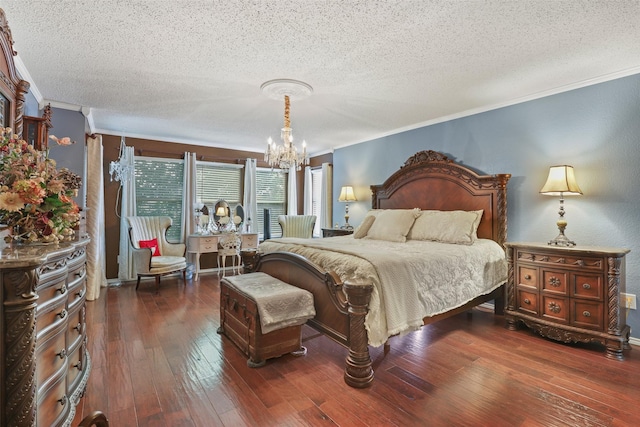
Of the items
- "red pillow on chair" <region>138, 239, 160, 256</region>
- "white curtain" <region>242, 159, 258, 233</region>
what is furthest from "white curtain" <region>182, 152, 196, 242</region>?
"white curtain" <region>242, 159, 258, 233</region>

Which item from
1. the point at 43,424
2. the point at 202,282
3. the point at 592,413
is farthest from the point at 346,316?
the point at 202,282

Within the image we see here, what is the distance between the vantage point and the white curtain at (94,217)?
13.4ft

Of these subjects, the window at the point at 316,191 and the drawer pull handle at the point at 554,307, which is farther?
the window at the point at 316,191

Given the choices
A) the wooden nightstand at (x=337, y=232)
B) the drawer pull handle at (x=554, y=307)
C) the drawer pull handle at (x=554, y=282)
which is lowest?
the drawer pull handle at (x=554, y=307)

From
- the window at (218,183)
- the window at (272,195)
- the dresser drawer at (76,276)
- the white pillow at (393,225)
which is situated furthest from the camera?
the window at (272,195)

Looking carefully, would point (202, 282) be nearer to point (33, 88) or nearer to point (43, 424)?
point (33, 88)

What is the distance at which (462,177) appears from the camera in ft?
13.1

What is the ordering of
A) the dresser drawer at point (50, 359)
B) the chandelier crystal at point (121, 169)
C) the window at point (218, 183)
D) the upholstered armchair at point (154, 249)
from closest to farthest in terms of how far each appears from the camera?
the dresser drawer at point (50, 359)
the upholstered armchair at point (154, 249)
the chandelier crystal at point (121, 169)
the window at point (218, 183)

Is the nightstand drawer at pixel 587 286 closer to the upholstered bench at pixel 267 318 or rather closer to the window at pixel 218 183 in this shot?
the upholstered bench at pixel 267 318

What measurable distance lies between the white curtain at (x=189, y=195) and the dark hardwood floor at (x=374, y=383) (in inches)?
100

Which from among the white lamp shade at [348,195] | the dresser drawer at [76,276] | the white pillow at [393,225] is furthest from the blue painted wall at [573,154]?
the dresser drawer at [76,276]

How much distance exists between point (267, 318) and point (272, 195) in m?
4.58

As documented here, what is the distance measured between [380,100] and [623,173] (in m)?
2.41

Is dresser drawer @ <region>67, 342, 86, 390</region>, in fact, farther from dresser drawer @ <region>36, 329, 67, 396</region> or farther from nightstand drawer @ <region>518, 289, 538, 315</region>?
nightstand drawer @ <region>518, 289, 538, 315</region>
